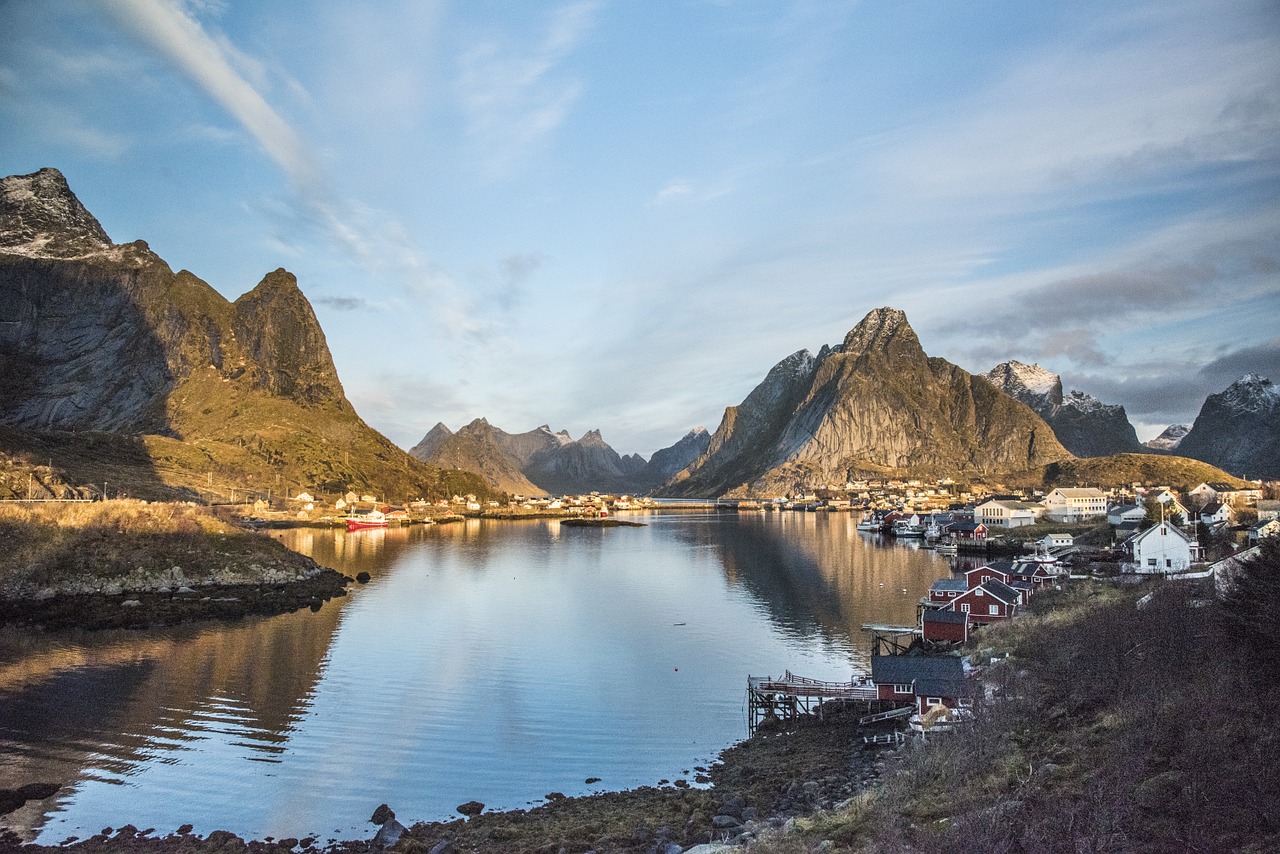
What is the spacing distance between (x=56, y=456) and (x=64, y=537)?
56.7 meters

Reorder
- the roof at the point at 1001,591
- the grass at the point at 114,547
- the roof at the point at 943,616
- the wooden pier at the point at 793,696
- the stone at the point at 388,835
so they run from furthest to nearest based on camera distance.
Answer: the grass at the point at 114,547 → the roof at the point at 1001,591 → the roof at the point at 943,616 → the wooden pier at the point at 793,696 → the stone at the point at 388,835

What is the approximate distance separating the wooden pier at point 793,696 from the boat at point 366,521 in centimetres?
10506

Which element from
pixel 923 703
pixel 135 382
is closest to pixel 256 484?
pixel 135 382

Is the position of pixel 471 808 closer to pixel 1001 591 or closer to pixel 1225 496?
pixel 1001 591

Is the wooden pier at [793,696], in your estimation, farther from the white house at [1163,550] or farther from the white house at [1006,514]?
the white house at [1006,514]

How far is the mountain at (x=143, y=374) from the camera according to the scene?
151 metres

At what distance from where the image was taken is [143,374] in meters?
A: 175

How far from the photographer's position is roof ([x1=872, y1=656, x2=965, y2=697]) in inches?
1083

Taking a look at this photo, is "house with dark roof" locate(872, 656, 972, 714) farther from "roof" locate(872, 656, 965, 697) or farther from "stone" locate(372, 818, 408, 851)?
"stone" locate(372, 818, 408, 851)

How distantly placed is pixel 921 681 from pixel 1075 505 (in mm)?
105941

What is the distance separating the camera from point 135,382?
17250cm

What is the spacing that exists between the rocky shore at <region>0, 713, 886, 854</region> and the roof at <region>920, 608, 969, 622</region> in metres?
18.2

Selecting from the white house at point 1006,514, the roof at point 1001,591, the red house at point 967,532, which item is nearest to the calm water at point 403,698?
the roof at point 1001,591

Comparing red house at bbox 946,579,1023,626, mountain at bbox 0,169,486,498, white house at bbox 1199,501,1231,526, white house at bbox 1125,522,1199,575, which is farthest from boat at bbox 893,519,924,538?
mountain at bbox 0,169,486,498
